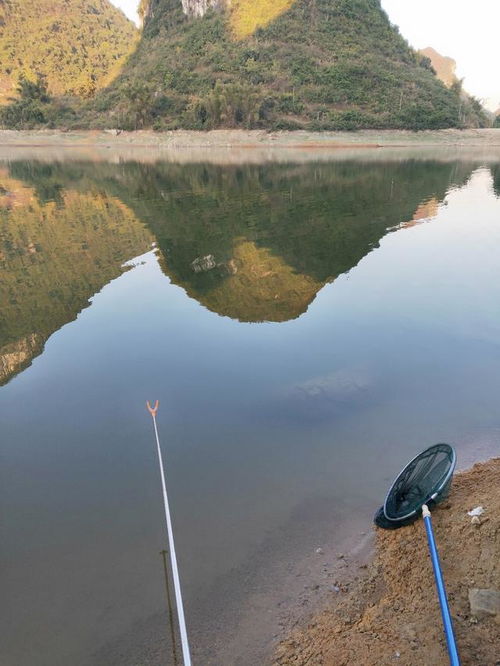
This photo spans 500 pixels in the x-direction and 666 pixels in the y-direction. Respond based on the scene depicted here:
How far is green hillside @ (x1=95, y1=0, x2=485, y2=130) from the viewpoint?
113 metres

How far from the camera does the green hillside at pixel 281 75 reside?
113375mm

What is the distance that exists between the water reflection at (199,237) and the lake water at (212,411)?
168mm

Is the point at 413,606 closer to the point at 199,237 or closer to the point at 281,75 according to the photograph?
the point at 199,237

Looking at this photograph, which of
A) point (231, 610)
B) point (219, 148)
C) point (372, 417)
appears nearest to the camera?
point (231, 610)

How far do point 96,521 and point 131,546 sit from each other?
74 centimetres

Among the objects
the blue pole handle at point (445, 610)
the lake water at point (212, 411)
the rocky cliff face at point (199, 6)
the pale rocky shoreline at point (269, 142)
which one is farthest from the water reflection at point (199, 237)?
the rocky cliff face at point (199, 6)

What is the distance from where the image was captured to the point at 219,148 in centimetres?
10388

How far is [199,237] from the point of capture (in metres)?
22.5

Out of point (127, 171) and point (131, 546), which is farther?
point (127, 171)

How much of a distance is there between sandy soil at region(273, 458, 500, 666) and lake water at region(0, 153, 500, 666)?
2.08 feet

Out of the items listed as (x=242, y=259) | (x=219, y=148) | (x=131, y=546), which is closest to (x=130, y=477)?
(x=131, y=546)

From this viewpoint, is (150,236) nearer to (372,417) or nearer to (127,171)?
(372,417)

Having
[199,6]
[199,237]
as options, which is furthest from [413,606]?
[199,6]

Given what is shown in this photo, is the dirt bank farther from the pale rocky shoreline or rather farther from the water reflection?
the water reflection
